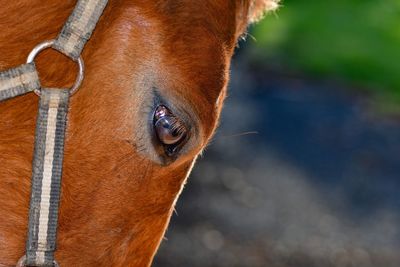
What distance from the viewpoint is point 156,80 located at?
9.61ft

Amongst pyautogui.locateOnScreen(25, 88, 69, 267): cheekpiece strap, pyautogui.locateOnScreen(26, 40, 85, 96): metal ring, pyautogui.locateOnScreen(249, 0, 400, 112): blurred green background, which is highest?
pyautogui.locateOnScreen(26, 40, 85, 96): metal ring

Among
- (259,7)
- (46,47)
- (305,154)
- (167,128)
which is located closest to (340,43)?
(305,154)

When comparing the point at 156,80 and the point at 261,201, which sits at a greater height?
the point at 156,80

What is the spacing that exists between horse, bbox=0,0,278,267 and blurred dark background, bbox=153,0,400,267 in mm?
3400

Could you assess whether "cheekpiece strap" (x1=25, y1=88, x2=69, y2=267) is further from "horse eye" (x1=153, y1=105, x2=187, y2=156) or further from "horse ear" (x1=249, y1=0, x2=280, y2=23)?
Result: "horse ear" (x1=249, y1=0, x2=280, y2=23)

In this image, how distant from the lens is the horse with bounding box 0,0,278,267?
2.89 metres

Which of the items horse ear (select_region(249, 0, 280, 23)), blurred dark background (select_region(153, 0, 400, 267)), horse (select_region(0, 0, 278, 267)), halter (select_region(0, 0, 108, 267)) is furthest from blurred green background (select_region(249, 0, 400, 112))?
halter (select_region(0, 0, 108, 267))

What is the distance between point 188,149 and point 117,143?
0.84 ft

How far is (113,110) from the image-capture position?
9.55ft

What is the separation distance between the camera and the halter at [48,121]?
9.37ft

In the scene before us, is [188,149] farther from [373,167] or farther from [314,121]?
[314,121]

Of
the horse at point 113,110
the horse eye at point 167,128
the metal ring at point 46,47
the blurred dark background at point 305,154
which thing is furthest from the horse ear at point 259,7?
the blurred dark background at point 305,154

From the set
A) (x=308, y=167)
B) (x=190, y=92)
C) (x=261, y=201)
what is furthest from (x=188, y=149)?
(x=308, y=167)

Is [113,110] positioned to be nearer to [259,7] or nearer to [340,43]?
[259,7]
